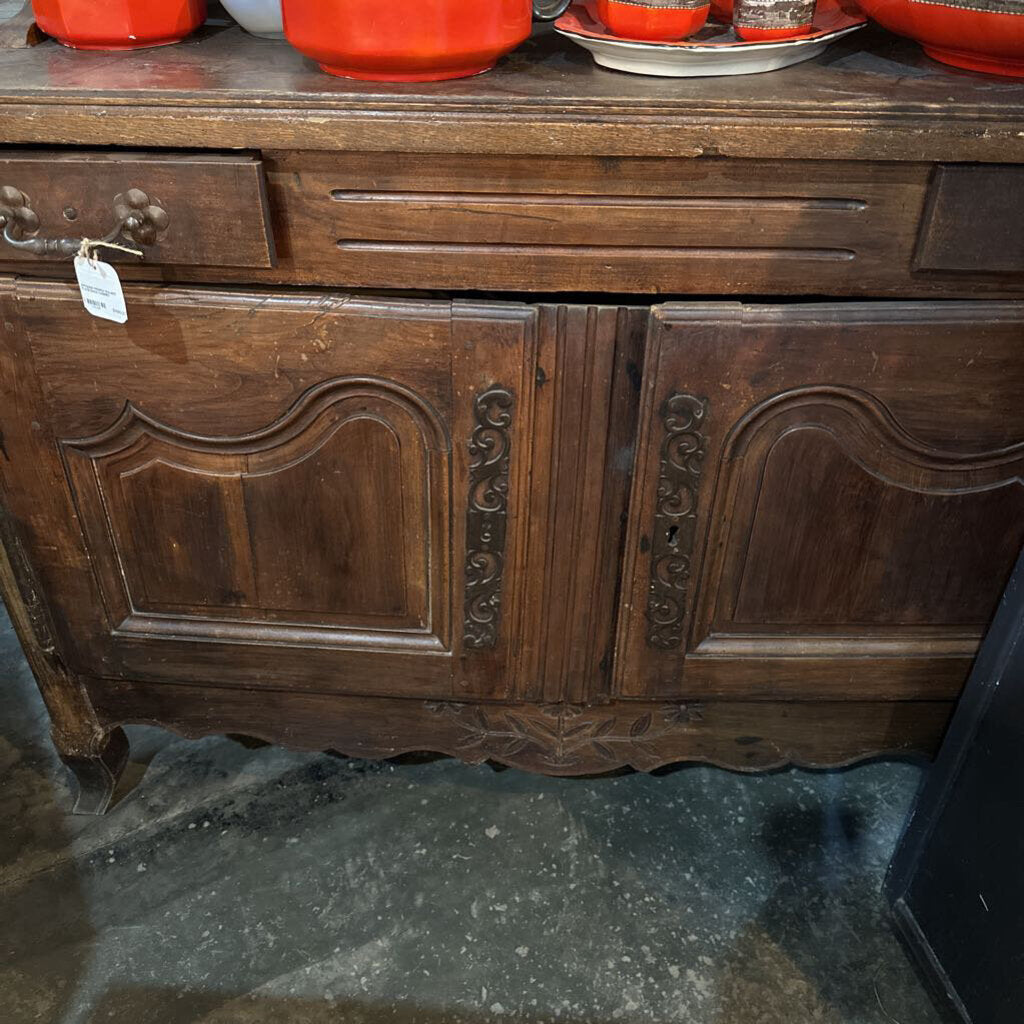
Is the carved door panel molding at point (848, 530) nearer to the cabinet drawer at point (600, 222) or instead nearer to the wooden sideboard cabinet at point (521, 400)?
the wooden sideboard cabinet at point (521, 400)

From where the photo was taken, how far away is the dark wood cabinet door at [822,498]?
830mm

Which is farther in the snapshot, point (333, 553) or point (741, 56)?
point (333, 553)

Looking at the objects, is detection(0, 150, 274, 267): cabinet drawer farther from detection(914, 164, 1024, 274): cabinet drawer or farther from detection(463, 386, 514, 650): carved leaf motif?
detection(914, 164, 1024, 274): cabinet drawer

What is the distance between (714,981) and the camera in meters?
1.05

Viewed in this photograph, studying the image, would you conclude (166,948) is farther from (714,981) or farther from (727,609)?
(727,609)

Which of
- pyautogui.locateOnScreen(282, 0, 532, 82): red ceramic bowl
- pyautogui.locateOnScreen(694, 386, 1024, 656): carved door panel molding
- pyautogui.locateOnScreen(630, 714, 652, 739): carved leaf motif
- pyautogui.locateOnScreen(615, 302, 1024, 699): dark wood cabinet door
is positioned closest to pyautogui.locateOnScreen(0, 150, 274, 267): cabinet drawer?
pyautogui.locateOnScreen(282, 0, 532, 82): red ceramic bowl

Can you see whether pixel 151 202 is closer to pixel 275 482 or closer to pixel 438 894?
pixel 275 482

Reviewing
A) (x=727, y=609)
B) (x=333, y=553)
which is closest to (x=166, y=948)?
(x=333, y=553)

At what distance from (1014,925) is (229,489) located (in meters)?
0.84

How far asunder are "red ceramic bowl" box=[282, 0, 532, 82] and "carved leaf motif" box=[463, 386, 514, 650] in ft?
0.89

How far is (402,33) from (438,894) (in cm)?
90

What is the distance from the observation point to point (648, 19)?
32.0 inches

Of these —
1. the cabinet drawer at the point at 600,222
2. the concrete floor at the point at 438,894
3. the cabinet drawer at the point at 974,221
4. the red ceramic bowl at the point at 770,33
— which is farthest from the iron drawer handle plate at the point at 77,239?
the concrete floor at the point at 438,894

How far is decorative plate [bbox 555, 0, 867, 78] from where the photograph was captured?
0.80 m
